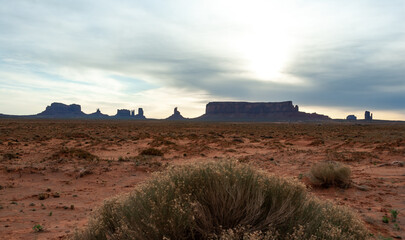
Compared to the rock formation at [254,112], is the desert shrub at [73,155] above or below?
below

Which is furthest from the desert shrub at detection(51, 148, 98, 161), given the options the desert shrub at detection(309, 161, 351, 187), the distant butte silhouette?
the distant butte silhouette

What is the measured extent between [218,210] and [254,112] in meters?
181

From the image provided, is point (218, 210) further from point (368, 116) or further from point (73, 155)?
point (368, 116)

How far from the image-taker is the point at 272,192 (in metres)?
3.78

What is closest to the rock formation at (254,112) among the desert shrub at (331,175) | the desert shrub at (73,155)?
the desert shrub at (73,155)

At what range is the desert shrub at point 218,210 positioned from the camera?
3279 millimetres

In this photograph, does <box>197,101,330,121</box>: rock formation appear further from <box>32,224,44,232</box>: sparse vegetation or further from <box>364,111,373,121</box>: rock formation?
<box>32,224,44,232</box>: sparse vegetation

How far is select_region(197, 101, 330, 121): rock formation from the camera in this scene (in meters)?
170

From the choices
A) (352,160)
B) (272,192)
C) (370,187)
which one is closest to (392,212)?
(370,187)

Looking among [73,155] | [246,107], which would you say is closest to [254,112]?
[246,107]

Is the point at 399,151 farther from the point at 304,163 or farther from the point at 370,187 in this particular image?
the point at 370,187

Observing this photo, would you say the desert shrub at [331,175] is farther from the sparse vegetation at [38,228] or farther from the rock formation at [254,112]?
the rock formation at [254,112]

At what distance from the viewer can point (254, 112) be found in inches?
7111

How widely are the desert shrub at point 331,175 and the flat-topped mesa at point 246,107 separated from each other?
172 m
